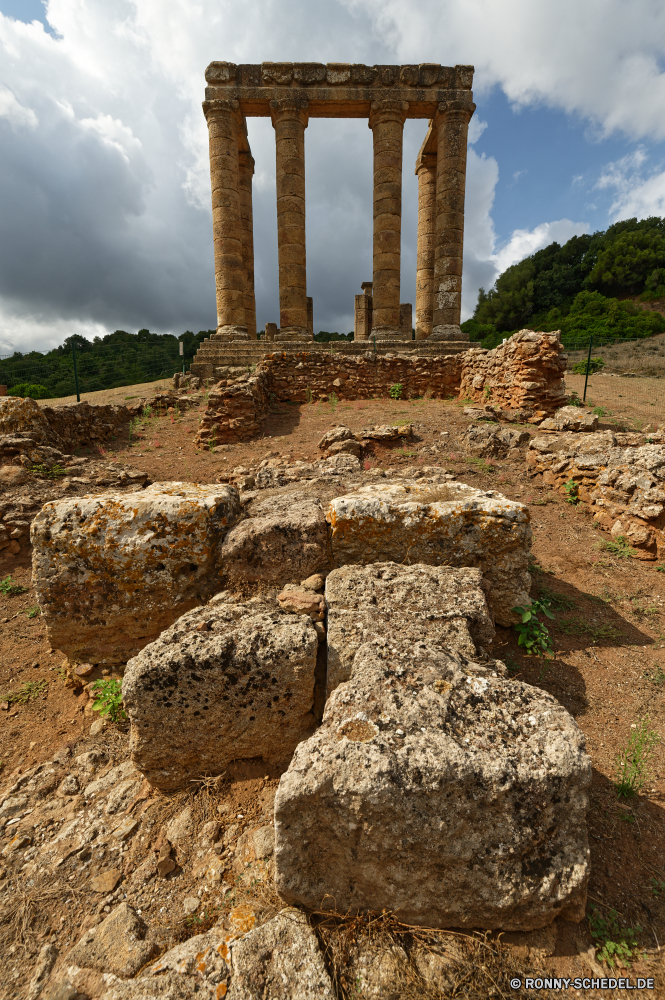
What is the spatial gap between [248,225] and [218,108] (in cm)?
335

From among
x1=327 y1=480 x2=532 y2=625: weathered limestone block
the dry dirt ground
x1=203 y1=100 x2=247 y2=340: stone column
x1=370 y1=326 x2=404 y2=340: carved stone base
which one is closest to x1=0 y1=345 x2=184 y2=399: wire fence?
x1=203 y1=100 x2=247 y2=340: stone column

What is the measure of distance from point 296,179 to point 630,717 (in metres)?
16.4

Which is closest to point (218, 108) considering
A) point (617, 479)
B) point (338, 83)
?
point (338, 83)

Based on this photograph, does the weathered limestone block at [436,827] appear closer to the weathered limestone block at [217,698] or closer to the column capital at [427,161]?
the weathered limestone block at [217,698]

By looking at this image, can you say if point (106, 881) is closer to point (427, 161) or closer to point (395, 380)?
point (395, 380)

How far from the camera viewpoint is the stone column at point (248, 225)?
51.5 ft

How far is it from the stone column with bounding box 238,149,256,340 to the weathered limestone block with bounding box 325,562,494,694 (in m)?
14.9

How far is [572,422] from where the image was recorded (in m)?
7.29

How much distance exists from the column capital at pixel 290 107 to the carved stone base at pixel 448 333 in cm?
790

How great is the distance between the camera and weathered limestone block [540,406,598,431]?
7.24 metres

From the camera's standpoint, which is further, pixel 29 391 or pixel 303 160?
pixel 29 391

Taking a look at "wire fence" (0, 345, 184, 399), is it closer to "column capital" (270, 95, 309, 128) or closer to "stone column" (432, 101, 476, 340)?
"column capital" (270, 95, 309, 128)

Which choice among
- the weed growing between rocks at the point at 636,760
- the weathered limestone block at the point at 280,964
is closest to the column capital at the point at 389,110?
the weed growing between rocks at the point at 636,760

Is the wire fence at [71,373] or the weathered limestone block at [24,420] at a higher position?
the wire fence at [71,373]
